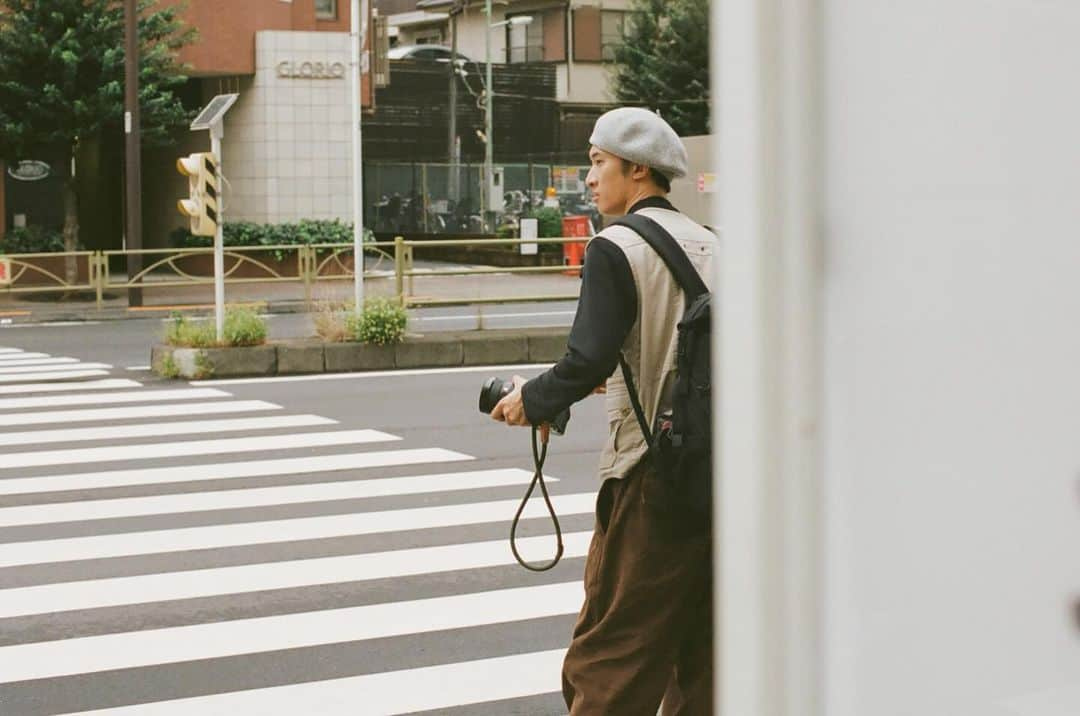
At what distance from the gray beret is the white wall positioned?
2.54 metres

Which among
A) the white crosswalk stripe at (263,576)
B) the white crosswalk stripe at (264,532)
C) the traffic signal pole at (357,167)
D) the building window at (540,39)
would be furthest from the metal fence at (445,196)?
the white crosswalk stripe at (263,576)

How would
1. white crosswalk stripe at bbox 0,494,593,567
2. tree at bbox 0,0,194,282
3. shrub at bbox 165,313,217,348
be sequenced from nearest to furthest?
white crosswalk stripe at bbox 0,494,593,567, shrub at bbox 165,313,217,348, tree at bbox 0,0,194,282

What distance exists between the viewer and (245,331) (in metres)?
15.6

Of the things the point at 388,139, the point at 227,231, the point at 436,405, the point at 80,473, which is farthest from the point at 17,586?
the point at 388,139

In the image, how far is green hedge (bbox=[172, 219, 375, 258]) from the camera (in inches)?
1176

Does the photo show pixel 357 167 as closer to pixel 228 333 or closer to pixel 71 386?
pixel 228 333

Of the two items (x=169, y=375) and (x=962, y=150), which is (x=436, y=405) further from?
(x=962, y=150)

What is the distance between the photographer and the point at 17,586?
7.02 meters

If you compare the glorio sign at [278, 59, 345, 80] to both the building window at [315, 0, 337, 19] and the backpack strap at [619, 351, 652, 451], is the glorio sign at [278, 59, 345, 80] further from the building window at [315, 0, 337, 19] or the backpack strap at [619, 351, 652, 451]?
the backpack strap at [619, 351, 652, 451]

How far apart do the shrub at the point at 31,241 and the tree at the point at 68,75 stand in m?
0.33

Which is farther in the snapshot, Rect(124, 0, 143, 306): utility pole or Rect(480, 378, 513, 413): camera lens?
Rect(124, 0, 143, 306): utility pole

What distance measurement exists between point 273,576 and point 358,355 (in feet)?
28.8

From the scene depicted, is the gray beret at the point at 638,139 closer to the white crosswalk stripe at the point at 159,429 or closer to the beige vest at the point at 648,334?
the beige vest at the point at 648,334

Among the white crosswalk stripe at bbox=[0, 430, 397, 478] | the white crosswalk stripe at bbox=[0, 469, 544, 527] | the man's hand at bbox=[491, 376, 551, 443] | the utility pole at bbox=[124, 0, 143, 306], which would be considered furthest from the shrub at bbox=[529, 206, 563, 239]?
the man's hand at bbox=[491, 376, 551, 443]
